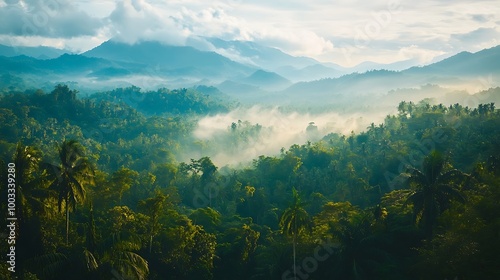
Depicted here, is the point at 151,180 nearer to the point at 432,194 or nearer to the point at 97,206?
the point at 97,206

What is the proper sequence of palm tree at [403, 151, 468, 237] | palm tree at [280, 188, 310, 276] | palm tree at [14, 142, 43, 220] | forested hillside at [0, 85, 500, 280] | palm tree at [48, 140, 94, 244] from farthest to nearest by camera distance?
palm tree at [280, 188, 310, 276] → palm tree at [403, 151, 468, 237] → palm tree at [48, 140, 94, 244] → palm tree at [14, 142, 43, 220] → forested hillside at [0, 85, 500, 280]

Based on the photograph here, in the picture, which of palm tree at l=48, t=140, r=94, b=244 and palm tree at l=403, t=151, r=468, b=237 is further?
palm tree at l=403, t=151, r=468, b=237

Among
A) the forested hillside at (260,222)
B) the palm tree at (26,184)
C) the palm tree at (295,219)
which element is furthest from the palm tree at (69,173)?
the palm tree at (295,219)

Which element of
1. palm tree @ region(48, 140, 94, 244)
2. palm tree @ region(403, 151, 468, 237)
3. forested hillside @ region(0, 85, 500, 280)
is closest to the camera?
forested hillside @ region(0, 85, 500, 280)

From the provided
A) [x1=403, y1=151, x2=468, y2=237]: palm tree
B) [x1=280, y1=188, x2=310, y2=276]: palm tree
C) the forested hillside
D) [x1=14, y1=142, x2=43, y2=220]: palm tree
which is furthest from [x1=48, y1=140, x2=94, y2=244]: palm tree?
[x1=403, y1=151, x2=468, y2=237]: palm tree

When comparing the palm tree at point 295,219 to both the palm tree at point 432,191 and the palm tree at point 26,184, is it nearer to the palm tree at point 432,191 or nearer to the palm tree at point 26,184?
the palm tree at point 432,191

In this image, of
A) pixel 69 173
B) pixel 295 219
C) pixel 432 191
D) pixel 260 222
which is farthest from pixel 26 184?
pixel 260 222

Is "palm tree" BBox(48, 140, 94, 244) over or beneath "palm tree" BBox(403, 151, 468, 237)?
over

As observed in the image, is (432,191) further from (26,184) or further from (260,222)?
(260,222)

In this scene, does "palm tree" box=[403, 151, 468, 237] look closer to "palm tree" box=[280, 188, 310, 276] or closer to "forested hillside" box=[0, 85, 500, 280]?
"forested hillside" box=[0, 85, 500, 280]
